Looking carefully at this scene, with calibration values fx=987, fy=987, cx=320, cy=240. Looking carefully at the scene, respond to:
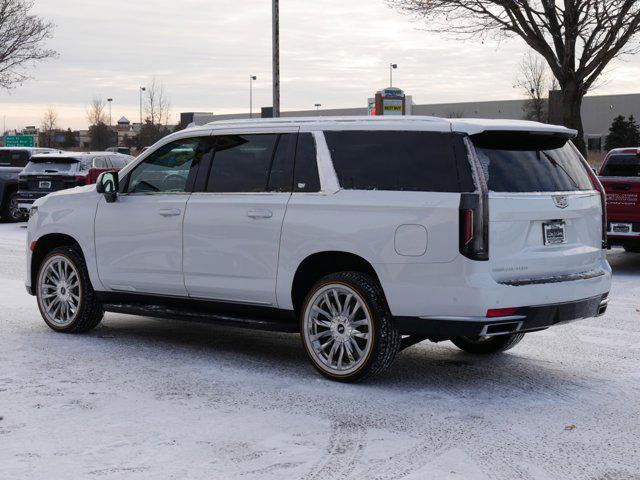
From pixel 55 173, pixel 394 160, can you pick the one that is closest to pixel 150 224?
pixel 394 160

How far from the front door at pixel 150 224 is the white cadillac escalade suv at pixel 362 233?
15 mm

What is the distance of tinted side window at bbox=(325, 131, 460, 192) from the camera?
668 centimetres

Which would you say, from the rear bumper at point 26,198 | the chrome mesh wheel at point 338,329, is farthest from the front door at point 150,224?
the rear bumper at point 26,198

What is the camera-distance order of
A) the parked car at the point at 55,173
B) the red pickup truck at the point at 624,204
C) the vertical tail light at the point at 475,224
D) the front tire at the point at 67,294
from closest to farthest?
the vertical tail light at the point at 475,224 → the front tire at the point at 67,294 → the red pickup truck at the point at 624,204 → the parked car at the point at 55,173

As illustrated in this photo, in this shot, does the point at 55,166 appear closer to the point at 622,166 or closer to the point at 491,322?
the point at 622,166

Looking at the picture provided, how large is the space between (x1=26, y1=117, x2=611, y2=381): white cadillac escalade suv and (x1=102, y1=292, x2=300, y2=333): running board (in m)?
0.01

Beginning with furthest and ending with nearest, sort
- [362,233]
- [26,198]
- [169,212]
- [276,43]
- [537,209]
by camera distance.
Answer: [276,43], [26,198], [169,212], [362,233], [537,209]

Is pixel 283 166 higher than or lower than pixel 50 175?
higher

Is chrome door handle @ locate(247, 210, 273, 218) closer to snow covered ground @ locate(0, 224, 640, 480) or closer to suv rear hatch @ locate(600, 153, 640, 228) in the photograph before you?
snow covered ground @ locate(0, 224, 640, 480)

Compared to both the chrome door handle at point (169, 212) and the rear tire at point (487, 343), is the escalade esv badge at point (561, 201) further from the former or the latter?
the chrome door handle at point (169, 212)

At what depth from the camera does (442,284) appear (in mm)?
6551

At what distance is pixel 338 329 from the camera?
7098mm

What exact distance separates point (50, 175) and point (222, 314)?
1625 centimetres

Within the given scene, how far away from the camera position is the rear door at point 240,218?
24.5ft
